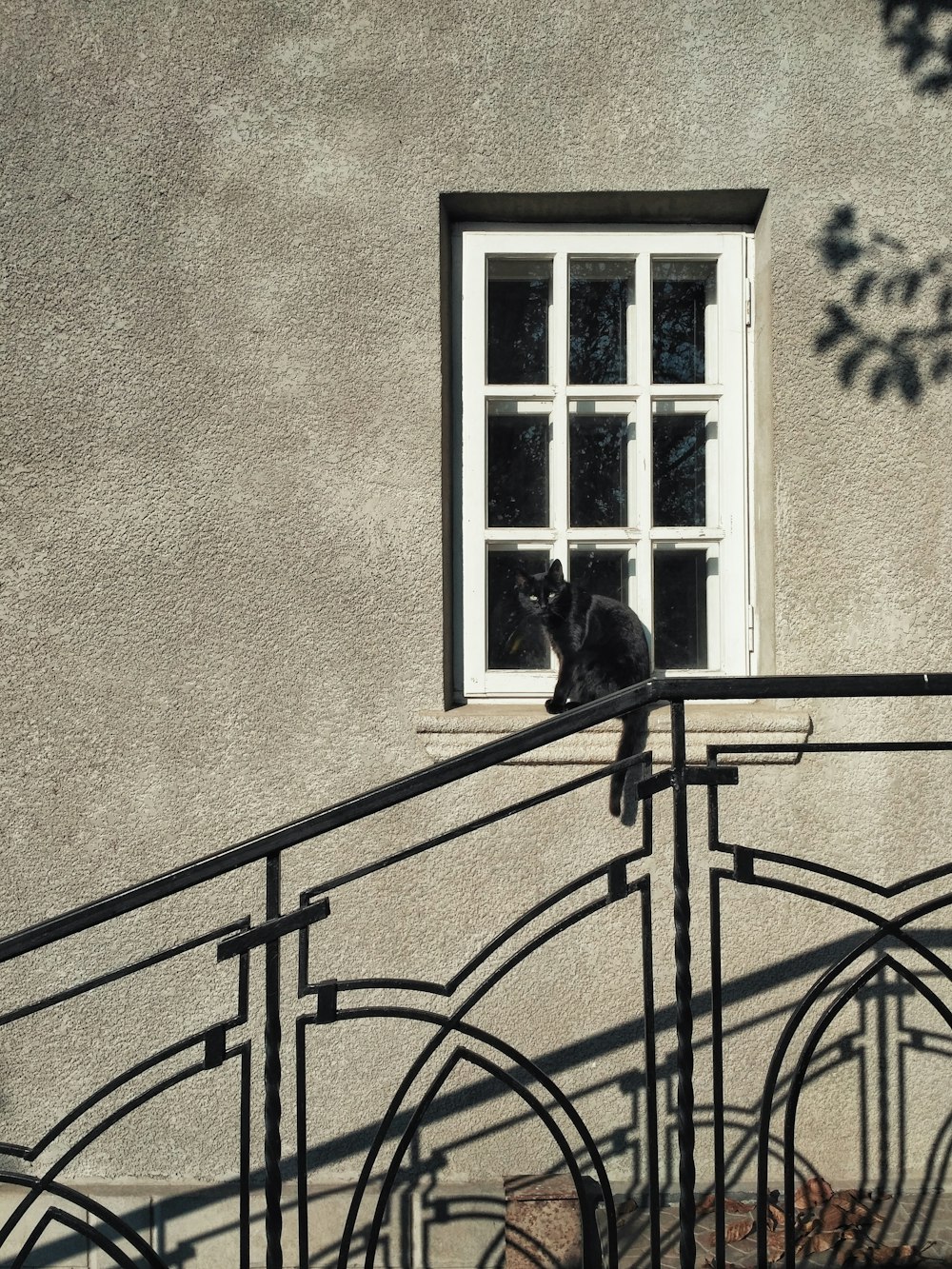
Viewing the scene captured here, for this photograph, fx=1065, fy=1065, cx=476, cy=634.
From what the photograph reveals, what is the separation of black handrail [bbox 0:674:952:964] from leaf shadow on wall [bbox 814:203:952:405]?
1632 mm

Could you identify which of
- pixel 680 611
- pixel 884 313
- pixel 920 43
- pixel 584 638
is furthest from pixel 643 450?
pixel 920 43

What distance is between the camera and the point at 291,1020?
3207 mm

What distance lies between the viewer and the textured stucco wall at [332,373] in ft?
10.8

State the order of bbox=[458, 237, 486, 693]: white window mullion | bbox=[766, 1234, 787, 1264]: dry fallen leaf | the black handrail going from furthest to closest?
bbox=[458, 237, 486, 693]: white window mullion, bbox=[766, 1234, 787, 1264]: dry fallen leaf, the black handrail

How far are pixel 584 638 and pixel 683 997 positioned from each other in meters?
1.45

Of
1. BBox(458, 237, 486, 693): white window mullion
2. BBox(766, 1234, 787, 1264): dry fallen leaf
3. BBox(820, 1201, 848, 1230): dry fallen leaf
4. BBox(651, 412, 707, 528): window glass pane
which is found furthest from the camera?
BBox(651, 412, 707, 528): window glass pane

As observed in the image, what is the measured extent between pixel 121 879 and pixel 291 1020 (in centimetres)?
67

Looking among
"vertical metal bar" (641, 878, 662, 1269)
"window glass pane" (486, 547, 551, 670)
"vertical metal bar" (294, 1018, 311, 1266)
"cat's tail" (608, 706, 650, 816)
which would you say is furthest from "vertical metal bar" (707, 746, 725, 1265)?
"window glass pane" (486, 547, 551, 670)

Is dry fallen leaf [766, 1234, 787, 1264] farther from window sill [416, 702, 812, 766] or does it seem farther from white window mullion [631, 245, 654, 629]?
white window mullion [631, 245, 654, 629]

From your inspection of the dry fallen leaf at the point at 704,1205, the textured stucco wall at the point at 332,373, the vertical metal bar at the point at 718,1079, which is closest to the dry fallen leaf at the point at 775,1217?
the dry fallen leaf at the point at 704,1205

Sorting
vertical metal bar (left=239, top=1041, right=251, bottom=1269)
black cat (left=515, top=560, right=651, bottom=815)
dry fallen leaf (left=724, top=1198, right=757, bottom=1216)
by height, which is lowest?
dry fallen leaf (left=724, top=1198, right=757, bottom=1216)

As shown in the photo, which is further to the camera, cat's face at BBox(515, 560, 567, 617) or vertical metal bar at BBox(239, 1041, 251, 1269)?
cat's face at BBox(515, 560, 567, 617)

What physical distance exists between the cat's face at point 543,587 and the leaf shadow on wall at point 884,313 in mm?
1083

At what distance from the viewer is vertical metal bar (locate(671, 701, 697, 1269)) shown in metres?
2.07
